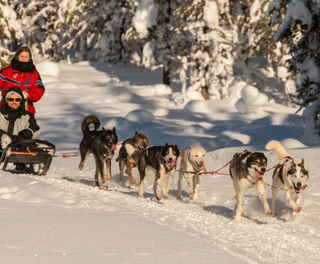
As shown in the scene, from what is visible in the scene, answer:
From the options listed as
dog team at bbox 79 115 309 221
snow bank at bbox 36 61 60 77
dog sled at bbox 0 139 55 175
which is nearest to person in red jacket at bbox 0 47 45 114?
dog sled at bbox 0 139 55 175

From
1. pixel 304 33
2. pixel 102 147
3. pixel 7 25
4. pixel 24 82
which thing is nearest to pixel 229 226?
pixel 102 147

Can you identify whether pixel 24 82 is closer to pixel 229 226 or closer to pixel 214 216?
pixel 214 216

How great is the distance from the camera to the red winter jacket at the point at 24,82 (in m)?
10.2

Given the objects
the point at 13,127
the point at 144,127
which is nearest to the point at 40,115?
the point at 144,127

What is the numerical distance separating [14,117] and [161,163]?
2899mm

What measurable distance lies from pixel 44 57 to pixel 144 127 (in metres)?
20.3

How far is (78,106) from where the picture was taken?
2425cm

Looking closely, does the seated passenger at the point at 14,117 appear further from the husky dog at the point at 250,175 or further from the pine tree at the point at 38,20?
the pine tree at the point at 38,20

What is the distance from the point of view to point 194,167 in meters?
8.95

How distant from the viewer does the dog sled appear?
913 cm

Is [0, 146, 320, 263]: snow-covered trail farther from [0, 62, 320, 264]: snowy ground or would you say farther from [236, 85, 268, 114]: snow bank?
[236, 85, 268, 114]: snow bank

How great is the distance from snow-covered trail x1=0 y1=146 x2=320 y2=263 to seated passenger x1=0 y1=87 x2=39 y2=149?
112 centimetres

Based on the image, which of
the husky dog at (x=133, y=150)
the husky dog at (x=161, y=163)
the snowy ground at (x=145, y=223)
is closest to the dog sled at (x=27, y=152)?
the snowy ground at (x=145, y=223)

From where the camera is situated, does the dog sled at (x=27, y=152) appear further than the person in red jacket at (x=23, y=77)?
No
